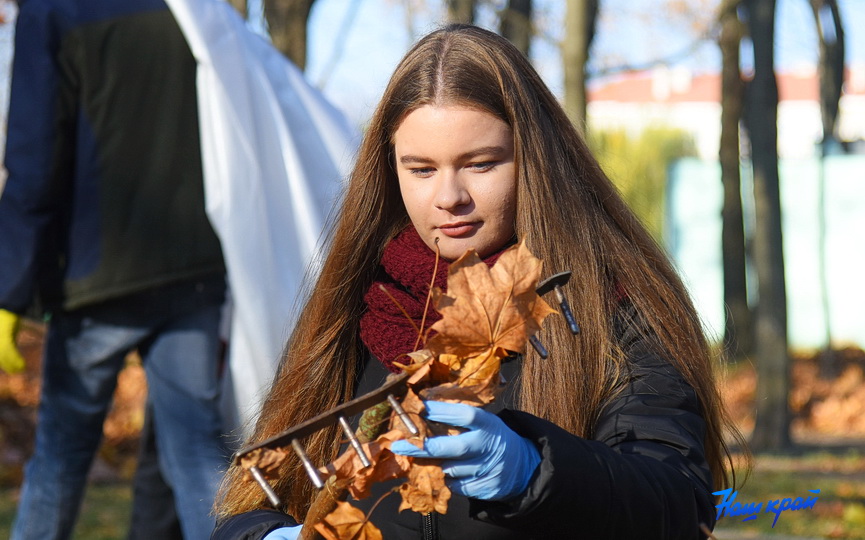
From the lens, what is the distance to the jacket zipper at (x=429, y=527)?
1.80m

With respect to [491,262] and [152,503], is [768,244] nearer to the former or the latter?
[152,503]

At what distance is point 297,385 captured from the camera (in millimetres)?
2051

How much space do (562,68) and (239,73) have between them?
3.75m

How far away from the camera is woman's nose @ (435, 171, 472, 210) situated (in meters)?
1.80

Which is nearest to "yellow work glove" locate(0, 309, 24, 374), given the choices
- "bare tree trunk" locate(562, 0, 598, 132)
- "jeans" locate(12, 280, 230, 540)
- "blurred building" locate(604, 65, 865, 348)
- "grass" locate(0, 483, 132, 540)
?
"jeans" locate(12, 280, 230, 540)

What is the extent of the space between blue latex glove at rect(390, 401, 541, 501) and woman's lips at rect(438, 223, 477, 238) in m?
0.59

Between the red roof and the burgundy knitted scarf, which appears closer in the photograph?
the burgundy knitted scarf

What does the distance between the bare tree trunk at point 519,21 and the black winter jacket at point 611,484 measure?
20.0 ft

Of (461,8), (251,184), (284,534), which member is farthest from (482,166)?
(461,8)

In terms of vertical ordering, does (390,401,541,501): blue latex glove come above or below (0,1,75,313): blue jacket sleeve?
below

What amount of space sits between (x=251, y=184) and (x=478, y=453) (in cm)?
260

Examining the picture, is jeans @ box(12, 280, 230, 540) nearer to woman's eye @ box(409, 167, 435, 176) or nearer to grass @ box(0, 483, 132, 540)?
grass @ box(0, 483, 132, 540)

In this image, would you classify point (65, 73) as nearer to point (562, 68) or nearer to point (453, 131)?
point (453, 131)

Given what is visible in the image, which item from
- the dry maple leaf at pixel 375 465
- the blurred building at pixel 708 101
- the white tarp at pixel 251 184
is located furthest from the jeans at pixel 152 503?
the blurred building at pixel 708 101
